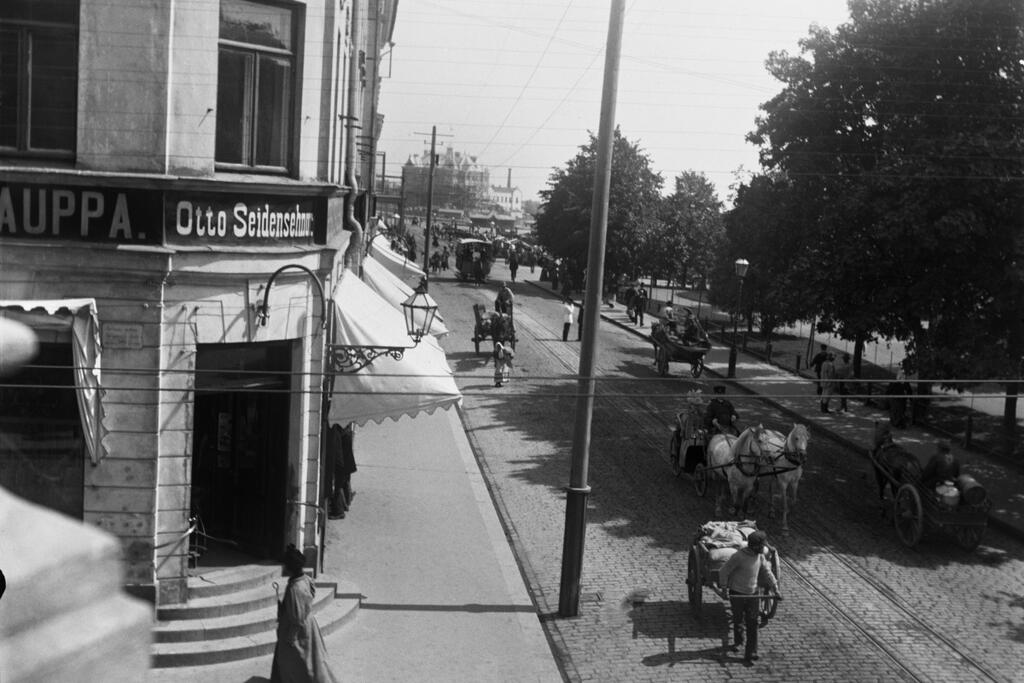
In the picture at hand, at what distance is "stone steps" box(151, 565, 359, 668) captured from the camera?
38.4ft

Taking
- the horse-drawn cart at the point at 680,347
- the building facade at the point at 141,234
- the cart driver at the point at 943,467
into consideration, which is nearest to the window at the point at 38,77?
the building facade at the point at 141,234

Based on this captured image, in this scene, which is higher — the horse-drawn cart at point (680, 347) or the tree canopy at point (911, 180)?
the tree canopy at point (911, 180)

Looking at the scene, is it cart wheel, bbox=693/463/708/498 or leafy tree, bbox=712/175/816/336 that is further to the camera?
leafy tree, bbox=712/175/816/336

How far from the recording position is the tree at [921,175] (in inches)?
856

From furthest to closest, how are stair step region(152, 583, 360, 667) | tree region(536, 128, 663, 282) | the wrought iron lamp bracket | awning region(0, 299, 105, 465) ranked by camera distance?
tree region(536, 128, 663, 282) → the wrought iron lamp bracket → stair step region(152, 583, 360, 667) → awning region(0, 299, 105, 465)

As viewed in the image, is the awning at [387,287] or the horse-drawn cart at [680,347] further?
the horse-drawn cart at [680,347]

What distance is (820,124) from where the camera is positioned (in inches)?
1032

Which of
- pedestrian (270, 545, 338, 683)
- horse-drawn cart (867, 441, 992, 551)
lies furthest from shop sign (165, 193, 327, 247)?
horse-drawn cart (867, 441, 992, 551)

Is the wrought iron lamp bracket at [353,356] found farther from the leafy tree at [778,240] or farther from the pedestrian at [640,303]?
the pedestrian at [640,303]


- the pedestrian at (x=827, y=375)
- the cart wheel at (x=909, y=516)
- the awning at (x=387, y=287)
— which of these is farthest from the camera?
the pedestrian at (x=827, y=375)

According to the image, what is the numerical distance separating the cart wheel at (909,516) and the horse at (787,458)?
1.50m

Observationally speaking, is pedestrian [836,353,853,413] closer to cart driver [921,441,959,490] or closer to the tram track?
the tram track

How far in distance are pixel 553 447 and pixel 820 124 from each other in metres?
9.35

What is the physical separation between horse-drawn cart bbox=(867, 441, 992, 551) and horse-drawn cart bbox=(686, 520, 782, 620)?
418 centimetres
